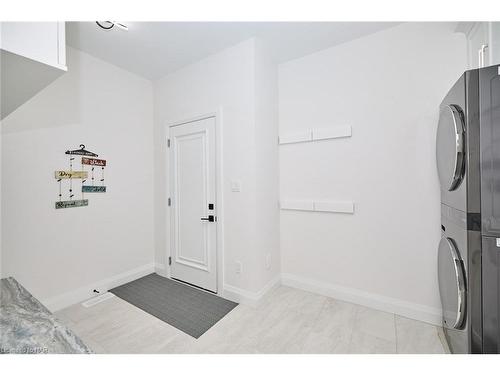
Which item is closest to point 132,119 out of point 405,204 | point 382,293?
point 405,204

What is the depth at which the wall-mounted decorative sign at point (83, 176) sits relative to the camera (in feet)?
7.34

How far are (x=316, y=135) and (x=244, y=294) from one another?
6.01 feet

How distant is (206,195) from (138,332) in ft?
4.56

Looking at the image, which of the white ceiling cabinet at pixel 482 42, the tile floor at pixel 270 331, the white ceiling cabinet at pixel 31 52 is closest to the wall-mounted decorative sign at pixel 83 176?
the tile floor at pixel 270 331

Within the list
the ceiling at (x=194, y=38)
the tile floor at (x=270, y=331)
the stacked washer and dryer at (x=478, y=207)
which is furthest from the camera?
the ceiling at (x=194, y=38)

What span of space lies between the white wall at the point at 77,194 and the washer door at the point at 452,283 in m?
3.11

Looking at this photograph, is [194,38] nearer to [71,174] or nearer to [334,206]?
[71,174]

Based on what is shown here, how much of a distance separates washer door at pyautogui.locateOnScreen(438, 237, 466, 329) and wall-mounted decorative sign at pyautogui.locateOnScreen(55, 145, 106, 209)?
10.5ft

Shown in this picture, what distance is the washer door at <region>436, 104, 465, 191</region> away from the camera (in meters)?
1.24

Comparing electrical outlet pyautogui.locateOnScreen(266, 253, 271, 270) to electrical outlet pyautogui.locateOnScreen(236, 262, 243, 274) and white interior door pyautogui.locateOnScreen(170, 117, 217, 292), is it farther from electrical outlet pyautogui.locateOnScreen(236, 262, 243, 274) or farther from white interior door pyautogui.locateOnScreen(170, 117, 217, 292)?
white interior door pyautogui.locateOnScreen(170, 117, 217, 292)

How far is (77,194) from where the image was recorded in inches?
92.6

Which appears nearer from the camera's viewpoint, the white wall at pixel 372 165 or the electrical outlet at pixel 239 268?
the white wall at pixel 372 165

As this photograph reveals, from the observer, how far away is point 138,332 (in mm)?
1841

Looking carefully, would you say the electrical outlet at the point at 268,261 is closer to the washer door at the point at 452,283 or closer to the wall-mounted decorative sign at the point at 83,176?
the washer door at the point at 452,283
